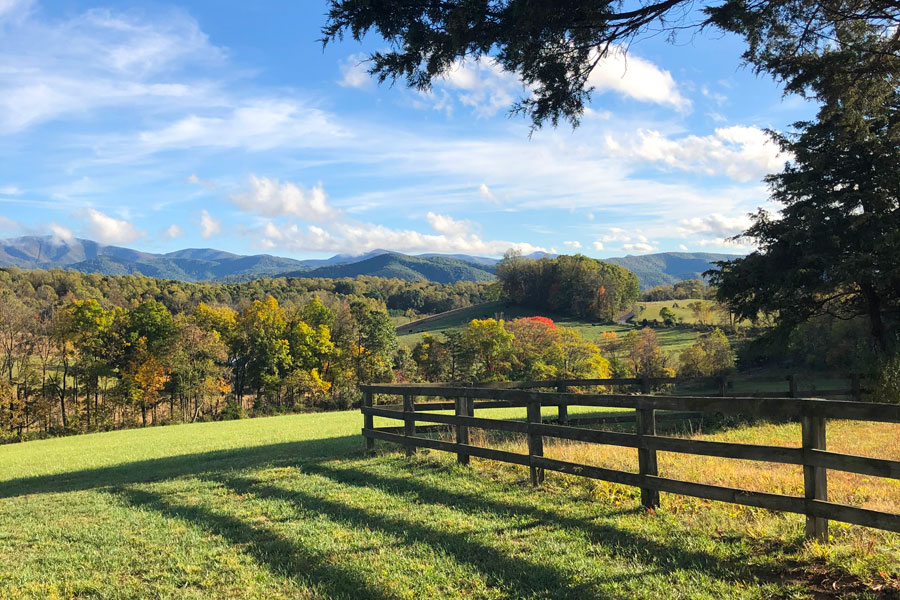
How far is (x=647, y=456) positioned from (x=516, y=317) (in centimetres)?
10674

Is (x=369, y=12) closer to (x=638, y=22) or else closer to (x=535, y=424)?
(x=638, y=22)

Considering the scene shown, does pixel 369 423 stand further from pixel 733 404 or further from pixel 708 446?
pixel 733 404

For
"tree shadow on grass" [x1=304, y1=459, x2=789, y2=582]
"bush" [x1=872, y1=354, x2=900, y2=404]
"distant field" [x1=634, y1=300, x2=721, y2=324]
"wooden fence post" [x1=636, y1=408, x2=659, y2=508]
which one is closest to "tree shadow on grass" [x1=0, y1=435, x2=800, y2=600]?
"tree shadow on grass" [x1=304, y1=459, x2=789, y2=582]

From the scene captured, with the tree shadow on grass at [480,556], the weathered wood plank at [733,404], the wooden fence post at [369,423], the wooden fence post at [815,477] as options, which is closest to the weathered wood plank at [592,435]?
the weathered wood plank at [733,404]

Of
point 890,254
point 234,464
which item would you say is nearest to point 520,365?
point 890,254

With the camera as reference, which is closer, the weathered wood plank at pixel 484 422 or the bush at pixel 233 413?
the weathered wood plank at pixel 484 422

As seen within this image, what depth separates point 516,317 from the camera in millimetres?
112500

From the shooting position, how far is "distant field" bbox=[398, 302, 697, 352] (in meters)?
86.0

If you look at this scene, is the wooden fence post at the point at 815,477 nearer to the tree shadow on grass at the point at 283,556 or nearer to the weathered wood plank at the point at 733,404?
the weathered wood plank at the point at 733,404

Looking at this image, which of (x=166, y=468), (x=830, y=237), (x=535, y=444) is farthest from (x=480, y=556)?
(x=830, y=237)

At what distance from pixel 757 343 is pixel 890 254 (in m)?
6.17

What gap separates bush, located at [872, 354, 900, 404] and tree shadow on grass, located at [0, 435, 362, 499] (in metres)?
14.1

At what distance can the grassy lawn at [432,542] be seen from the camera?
447cm

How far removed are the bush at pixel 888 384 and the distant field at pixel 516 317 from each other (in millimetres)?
61159
